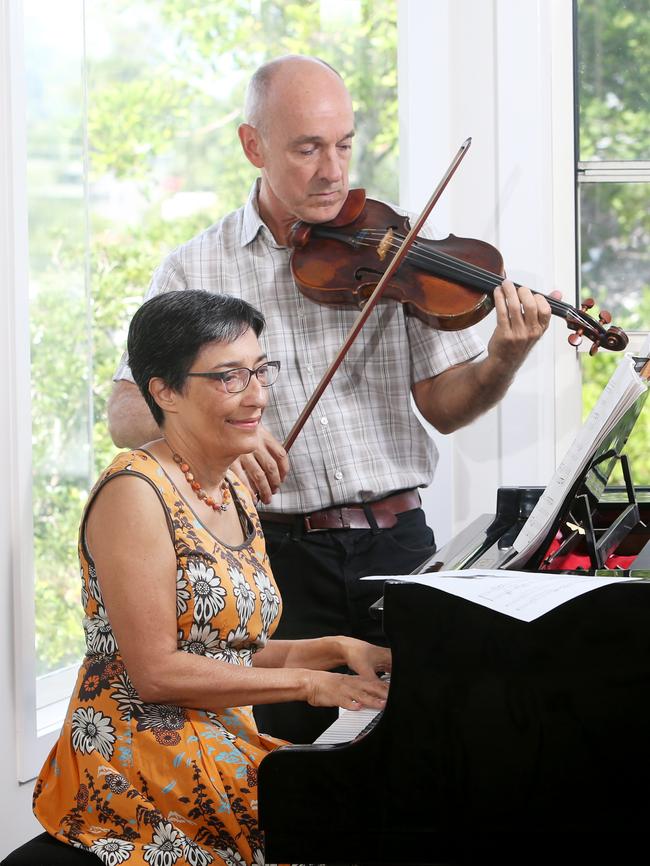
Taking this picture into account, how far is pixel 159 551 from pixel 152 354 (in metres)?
0.30

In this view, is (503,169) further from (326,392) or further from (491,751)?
(491,751)

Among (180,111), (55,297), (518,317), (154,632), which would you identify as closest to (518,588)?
(154,632)

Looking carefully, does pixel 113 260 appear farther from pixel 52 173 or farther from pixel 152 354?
pixel 152 354

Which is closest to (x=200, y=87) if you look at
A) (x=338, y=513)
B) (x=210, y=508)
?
(x=338, y=513)

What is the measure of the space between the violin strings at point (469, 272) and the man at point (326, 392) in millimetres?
134

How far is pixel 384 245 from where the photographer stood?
213cm

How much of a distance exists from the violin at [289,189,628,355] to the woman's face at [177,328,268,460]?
0.54 m

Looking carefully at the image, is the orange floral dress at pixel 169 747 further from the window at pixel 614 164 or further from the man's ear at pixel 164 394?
the window at pixel 614 164

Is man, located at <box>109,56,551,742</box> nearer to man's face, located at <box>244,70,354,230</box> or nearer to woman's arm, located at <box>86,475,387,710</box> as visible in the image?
man's face, located at <box>244,70,354,230</box>

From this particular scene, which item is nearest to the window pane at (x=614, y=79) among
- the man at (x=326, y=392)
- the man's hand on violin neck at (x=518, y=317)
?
the man at (x=326, y=392)

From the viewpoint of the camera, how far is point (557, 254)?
2.80 m

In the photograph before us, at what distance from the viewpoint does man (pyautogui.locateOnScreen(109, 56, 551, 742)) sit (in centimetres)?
219

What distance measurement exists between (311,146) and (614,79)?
1012mm

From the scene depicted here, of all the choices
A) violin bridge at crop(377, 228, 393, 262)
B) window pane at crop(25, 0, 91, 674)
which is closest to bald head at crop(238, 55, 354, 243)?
violin bridge at crop(377, 228, 393, 262)
